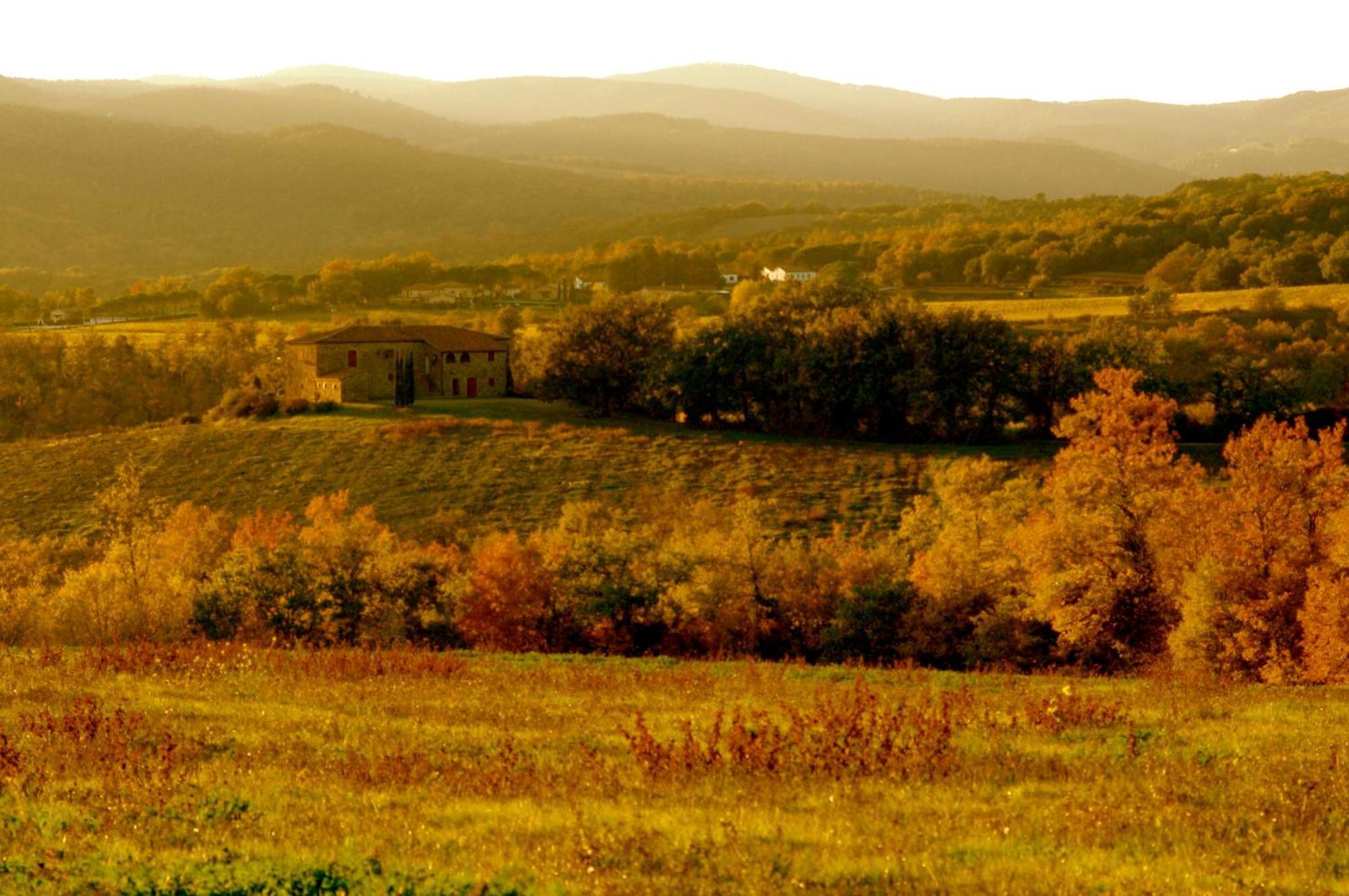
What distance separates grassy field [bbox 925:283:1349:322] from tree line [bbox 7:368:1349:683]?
223ft

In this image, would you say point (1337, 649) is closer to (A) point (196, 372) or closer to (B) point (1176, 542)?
(B) point (1176, 542)

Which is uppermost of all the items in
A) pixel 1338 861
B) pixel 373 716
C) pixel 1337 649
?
pixel 1338 861

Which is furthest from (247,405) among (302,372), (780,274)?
(780,274)

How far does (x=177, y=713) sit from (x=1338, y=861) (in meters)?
14.5

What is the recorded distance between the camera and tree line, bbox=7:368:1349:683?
3030cm

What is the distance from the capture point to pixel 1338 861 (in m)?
9.90

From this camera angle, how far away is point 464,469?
72438 mm

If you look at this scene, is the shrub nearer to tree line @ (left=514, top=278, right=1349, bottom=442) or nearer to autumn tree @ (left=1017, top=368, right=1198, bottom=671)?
tree line @ (left=514, top=278, right=1349, bottom=442)

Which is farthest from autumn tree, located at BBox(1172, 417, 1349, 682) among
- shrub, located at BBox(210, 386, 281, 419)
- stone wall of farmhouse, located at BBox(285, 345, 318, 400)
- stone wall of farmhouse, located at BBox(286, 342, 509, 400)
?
stone wall of farmhouse, located at BBox(285, 345, 318, 400)

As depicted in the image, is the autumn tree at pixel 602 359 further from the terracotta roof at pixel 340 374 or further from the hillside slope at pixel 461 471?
the terracotta roof at pixel 340 374

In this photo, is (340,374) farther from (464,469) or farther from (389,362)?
(464,469)

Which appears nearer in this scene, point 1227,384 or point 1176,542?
point 1176,542

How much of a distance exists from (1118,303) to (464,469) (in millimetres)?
78418

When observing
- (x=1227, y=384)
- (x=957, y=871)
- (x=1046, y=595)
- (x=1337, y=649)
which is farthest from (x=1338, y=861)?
(x=1227, y=384)
